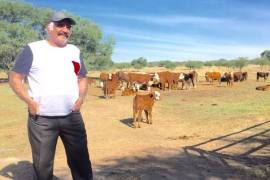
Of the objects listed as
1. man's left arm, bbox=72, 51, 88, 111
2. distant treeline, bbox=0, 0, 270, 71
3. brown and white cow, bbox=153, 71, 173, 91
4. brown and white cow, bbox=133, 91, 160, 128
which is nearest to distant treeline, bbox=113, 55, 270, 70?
distant treeline, bbox=0, 0, 270, 71

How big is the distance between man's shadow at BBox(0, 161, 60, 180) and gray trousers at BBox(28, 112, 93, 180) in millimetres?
1576

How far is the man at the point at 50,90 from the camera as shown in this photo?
4.45m

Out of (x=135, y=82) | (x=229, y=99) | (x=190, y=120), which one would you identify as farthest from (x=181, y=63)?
(x=190, y=120)

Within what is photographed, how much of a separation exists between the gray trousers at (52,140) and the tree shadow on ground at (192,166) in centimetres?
173

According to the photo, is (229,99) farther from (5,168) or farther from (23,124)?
(5,168)

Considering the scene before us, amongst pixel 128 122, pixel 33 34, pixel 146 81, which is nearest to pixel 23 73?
pixel 128 122

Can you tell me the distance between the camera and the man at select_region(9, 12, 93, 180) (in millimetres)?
4453

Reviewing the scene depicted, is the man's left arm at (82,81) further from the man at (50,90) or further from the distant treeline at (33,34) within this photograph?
the distant treeline at (33,34)

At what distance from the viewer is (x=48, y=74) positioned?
14.7ft

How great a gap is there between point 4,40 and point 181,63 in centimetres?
7784

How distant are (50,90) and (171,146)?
255 inches

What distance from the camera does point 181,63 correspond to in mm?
116062

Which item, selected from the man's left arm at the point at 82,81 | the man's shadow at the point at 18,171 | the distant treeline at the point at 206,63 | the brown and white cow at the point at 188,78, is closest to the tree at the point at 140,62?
the distant treeline at the point at 206,63

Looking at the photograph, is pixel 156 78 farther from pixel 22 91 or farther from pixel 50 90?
pixel 22 91
